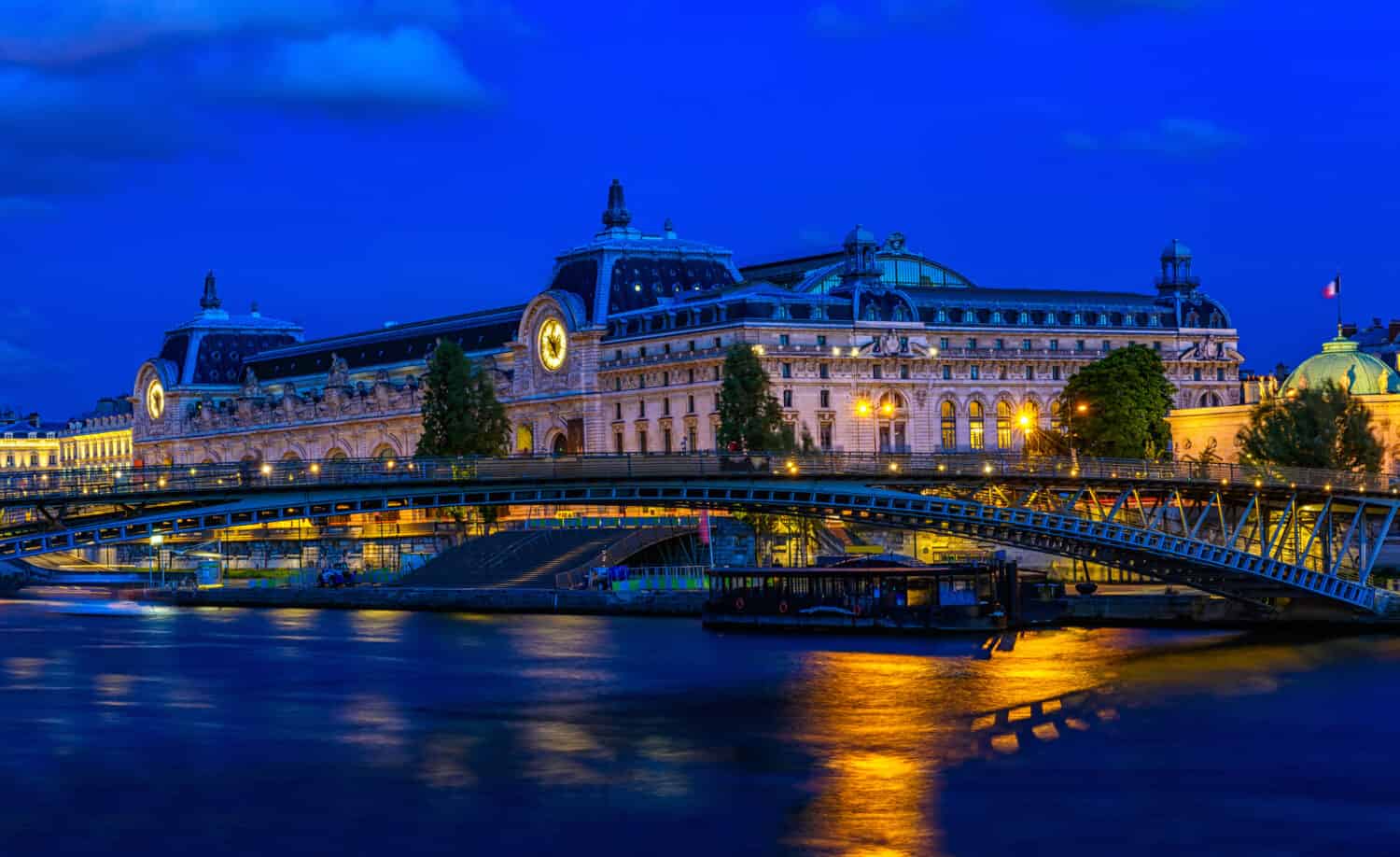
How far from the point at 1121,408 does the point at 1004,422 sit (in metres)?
27.4

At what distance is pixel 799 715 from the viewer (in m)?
62.8

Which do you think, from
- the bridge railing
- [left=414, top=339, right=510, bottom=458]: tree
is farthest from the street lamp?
the bridge railing

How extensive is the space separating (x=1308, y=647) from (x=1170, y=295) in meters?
90.8

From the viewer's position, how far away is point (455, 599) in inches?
4250

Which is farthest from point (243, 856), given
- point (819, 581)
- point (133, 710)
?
point (819, 581)

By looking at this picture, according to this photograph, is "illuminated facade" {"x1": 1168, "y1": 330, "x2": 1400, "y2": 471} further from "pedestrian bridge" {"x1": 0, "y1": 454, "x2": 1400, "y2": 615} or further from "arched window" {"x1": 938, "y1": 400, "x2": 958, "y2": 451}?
"pedestrian bridge" {"x1": 0, "y1": 454, "x2": 1400, "y2": 615}

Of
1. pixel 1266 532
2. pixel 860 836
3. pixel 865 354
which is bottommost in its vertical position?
pixel 860 836

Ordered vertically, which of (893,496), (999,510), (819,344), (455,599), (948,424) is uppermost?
(819,344)

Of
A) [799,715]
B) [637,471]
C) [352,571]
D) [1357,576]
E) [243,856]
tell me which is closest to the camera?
[243,856]

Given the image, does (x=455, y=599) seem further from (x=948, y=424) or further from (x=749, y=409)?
(x=948, y=424)

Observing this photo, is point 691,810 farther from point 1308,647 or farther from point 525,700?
point 1308,647

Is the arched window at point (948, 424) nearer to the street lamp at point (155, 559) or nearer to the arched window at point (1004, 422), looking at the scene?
the arched window at point (1004, 422)

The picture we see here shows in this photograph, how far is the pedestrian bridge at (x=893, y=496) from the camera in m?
67.7

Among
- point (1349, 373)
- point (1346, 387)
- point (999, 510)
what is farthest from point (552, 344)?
point (999, 510)
